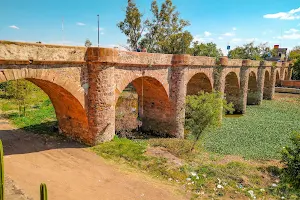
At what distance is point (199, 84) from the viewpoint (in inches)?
889

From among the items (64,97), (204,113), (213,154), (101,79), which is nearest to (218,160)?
(213,154)

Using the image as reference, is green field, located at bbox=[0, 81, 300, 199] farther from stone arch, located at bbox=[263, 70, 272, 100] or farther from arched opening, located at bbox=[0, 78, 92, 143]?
stone arch, located at bbox=[263, 70, 272, 100]

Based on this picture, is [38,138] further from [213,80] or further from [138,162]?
[213,80]

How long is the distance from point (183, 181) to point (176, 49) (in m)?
28.0

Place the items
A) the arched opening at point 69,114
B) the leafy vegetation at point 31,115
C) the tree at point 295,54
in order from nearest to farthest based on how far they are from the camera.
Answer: the arched opening at point 69,114, the leafy vegetation at point 31,115, the tree at point 295,54

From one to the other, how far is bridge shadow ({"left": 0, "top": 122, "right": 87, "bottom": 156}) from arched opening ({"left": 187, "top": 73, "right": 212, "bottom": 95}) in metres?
13.0

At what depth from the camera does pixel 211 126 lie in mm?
14445

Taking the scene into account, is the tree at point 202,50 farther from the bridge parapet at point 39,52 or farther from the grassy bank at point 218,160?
the bridge parapet at point 39,52

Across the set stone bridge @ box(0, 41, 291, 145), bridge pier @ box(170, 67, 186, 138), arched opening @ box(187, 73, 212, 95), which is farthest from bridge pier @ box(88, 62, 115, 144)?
arched opening @ box(187, 73, 212, 95)

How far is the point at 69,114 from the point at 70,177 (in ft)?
14.7

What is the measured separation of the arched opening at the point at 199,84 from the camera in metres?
21.6

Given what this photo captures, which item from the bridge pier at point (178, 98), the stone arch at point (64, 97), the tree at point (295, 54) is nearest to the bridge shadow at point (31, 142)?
the stone arch at point (64, 97)

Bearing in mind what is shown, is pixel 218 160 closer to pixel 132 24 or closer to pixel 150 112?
pixel 150 112

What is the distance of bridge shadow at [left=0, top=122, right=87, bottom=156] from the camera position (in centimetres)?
1166
